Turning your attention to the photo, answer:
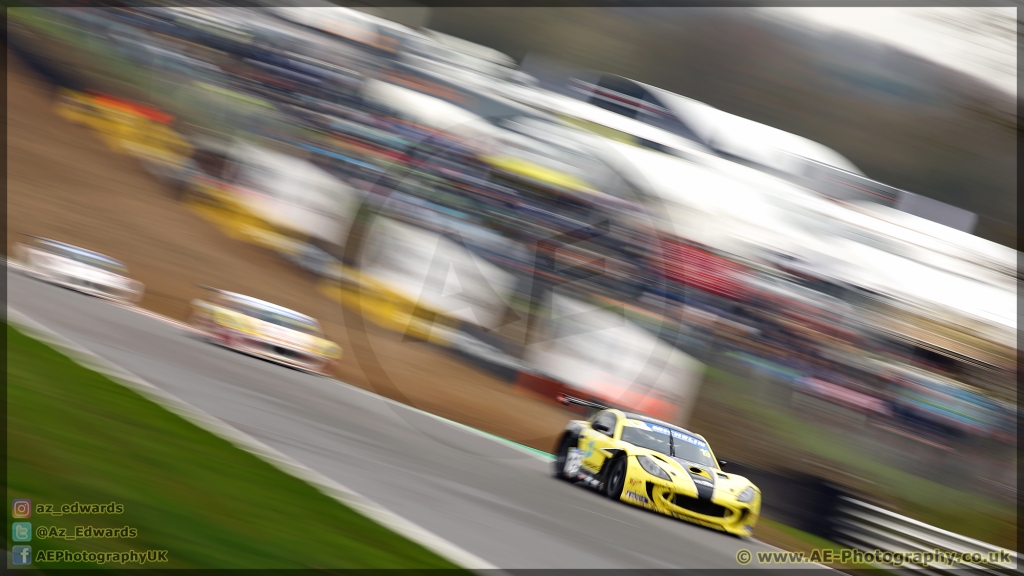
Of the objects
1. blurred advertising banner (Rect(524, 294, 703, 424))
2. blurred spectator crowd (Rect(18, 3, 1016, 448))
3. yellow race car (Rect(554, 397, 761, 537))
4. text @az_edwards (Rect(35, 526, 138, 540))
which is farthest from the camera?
blurred advertising banner (Rect(524, 294, 703, 424))

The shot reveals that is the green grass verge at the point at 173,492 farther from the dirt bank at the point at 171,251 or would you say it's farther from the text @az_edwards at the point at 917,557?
the dirt bank at the point at 171,251

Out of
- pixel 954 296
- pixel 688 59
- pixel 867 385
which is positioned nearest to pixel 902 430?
pixel 867 385

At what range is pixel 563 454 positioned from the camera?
8633mm

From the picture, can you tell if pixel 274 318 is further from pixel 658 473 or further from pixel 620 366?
pixel 658 473

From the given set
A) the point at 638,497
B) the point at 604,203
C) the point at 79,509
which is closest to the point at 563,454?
the point at 638,497

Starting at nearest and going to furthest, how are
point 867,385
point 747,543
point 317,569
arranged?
point 317,569 < point 747,543 < point 867,385

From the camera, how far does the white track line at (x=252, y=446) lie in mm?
4676

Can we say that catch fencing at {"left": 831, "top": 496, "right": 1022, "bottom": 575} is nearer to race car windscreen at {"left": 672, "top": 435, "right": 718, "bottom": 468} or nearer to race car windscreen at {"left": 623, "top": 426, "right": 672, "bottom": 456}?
→ race car windscreen at {"left": 672, "top": 435, "right": 718, "bottom": 468}

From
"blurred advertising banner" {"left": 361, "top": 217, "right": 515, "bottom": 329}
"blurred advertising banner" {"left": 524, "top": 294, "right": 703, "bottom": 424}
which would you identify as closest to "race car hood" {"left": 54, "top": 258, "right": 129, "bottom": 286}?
"blurred advertising banner" {"left": 361, "top": 217, "right": 515, "bottom": 329}

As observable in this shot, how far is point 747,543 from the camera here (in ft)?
24.5

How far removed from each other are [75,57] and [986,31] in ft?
68.2

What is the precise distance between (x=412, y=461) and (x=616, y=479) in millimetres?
1884

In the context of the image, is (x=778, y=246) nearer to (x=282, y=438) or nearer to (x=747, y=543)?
(x=747, y=543)

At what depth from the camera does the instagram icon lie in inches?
140
